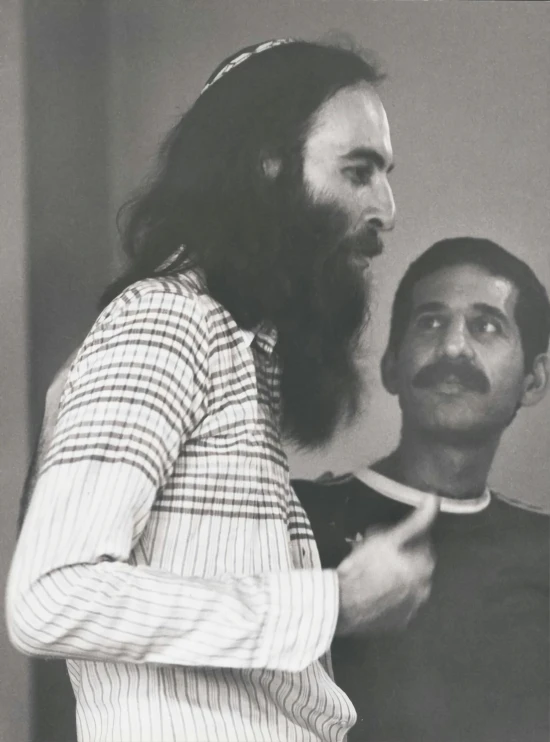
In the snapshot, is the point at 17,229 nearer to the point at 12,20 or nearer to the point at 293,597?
the point at 12,20

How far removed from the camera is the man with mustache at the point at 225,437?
2.88 feet

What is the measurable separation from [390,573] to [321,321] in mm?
351

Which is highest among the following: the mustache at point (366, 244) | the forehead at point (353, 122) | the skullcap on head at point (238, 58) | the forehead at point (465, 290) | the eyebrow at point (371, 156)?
the skullcap on head at point (238, 58)

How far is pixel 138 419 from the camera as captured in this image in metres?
0.90

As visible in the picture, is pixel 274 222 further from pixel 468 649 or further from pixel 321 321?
pixel 468 649

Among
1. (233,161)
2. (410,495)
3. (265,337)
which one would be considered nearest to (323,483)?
(410,495)

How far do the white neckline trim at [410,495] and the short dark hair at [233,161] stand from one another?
270 millimetres

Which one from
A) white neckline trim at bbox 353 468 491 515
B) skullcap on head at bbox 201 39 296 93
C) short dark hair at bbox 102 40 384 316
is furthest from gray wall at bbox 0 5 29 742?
white neckline trim at bbox 353 468 491 515

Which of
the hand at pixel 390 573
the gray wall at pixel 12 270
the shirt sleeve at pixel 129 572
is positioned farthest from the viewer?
the gray wall at pixel 12 270

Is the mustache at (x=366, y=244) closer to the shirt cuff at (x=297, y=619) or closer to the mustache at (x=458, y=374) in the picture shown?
the mustache at (x=458, y=374)

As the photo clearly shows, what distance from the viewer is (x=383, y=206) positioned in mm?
1211

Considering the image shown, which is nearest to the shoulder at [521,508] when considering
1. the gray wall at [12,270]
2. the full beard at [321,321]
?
the full beard at [321,321]

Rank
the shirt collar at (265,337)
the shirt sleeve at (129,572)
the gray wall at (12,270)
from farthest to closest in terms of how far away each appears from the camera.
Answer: the gray wall at (12,270)
the shirt collar at (265,337)
the shirt sleeve at (129,572)

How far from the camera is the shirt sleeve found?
86 centimetres
